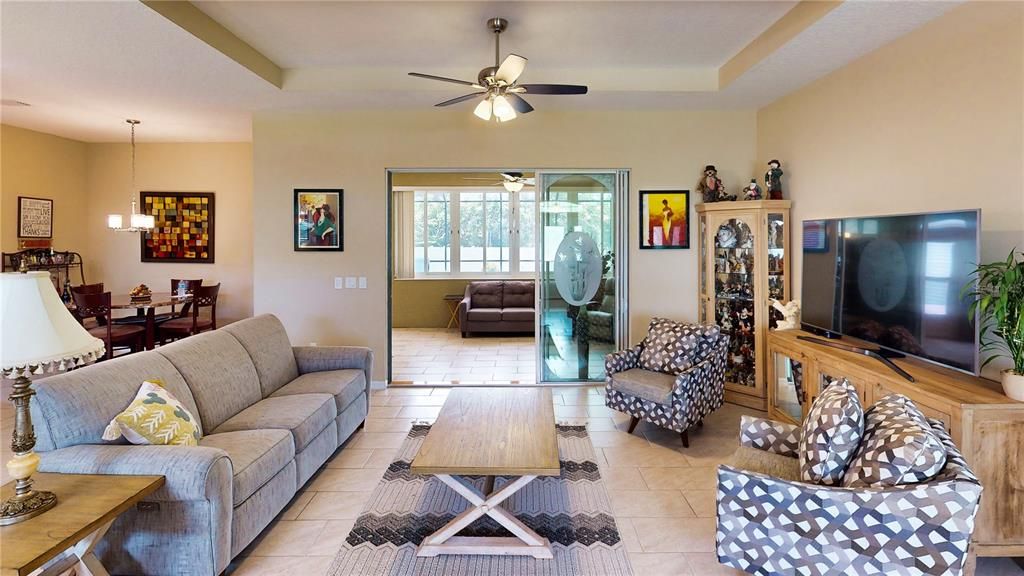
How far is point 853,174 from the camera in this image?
12.4ft

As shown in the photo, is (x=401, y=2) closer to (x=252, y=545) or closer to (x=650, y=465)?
(x=252, y=545)

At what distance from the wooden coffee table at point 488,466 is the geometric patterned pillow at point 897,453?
3.88 ft

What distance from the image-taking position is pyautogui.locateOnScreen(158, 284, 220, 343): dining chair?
5.78m

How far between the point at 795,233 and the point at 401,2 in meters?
3.73

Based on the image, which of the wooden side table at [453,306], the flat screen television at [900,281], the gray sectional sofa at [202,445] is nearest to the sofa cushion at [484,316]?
the wooden side table at [453,306]

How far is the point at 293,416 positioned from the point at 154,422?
0.76m

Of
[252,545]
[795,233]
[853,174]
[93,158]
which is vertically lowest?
[252,545]

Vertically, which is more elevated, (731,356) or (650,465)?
(731,356)

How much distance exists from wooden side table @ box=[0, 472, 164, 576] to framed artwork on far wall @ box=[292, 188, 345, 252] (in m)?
3.40

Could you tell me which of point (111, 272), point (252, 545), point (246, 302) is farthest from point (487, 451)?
point (111, 272)

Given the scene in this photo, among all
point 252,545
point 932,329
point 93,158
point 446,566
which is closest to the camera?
point 446,566

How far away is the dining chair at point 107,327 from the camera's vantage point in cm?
500

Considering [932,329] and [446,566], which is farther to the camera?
[932,329]

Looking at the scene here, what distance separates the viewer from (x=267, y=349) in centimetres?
374
